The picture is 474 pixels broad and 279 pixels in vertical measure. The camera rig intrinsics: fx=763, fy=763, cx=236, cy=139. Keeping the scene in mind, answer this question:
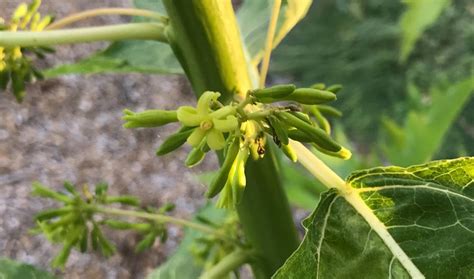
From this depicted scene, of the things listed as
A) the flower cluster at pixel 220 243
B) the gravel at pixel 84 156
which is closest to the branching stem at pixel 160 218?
the flower cluster at pixel 220 243

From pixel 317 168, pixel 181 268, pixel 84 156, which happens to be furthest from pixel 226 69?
pixel 84 156

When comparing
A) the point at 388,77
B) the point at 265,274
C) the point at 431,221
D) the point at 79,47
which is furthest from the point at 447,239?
the point at 388,77

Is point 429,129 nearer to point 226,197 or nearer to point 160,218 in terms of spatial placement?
point 160,218

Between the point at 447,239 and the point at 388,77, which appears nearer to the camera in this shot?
the point at 447,239

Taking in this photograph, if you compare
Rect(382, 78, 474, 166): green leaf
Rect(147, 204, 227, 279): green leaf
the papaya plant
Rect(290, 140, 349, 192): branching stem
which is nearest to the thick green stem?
the papaya plant

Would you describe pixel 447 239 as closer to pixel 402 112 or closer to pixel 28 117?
pixel 28 117

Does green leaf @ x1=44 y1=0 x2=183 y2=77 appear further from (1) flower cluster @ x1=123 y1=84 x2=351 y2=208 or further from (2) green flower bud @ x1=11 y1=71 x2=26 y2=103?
(1) flower cluster @ x1=123 y1=84 x2=351 y2=208
